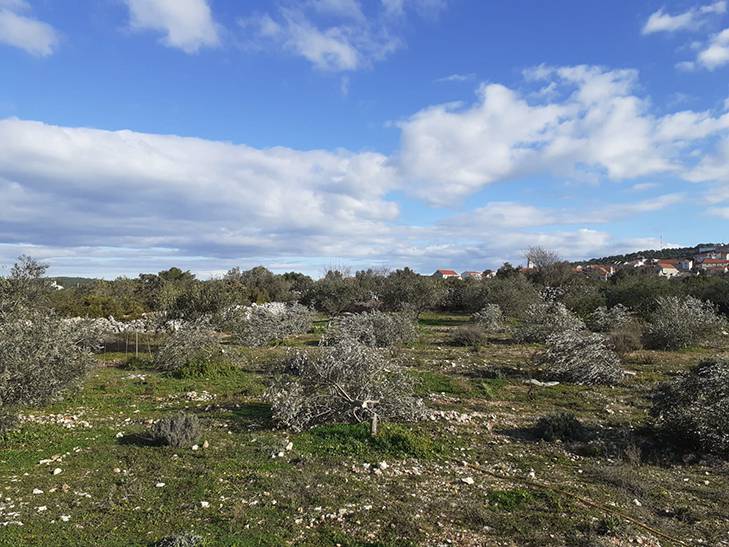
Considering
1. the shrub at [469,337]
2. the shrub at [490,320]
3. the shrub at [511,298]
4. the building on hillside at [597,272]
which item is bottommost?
the shrub at [469,337]

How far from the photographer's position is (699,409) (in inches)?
364

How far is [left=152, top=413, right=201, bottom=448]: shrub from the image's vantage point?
874 centimetres

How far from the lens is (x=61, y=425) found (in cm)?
1005

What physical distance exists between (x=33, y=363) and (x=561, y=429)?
10.3 meters

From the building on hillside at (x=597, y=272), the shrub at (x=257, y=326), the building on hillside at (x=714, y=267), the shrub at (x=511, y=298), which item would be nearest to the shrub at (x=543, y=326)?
the shrub at (x=511, y=298)

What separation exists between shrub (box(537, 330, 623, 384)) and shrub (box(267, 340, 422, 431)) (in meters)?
7.21

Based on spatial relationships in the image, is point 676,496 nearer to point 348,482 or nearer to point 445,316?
point 348,482

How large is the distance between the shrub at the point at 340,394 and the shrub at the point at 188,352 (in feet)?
21.5

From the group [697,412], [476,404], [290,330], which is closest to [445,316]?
[290,330]

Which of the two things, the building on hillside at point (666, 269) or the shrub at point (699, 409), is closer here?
the shrub at point (699, 409)

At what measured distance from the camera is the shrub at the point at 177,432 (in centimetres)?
874

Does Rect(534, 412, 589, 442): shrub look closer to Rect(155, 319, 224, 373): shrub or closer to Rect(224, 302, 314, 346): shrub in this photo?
Rect(155, 319, 224, 373): shrub

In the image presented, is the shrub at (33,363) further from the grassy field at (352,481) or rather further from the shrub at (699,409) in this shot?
the shrub at (699,409)

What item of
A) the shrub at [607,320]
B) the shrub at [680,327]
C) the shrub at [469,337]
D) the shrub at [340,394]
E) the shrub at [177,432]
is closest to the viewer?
the shrub at [177,432]
